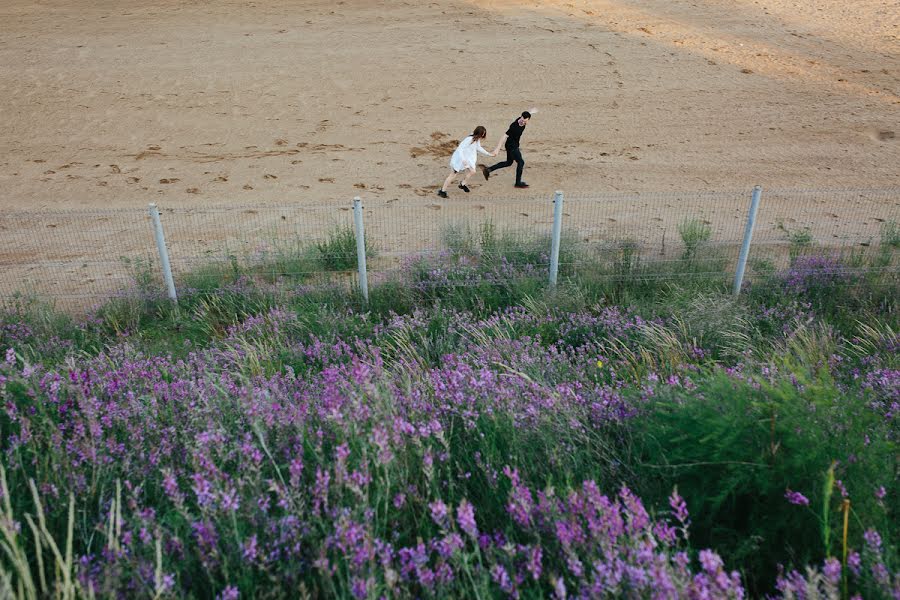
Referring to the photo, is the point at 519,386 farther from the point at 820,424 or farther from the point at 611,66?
the point at 611,66

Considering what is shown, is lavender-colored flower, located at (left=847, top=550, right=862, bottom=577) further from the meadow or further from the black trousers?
the black trousers

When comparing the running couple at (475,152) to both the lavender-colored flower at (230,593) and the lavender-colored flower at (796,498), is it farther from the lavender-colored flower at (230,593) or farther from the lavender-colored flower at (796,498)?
the lavender-colored flower at (230,593)

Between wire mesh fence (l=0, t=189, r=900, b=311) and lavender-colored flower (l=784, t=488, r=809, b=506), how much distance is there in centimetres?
547

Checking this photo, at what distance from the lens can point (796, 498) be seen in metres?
2.83

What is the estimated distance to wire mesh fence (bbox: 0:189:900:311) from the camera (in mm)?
8766

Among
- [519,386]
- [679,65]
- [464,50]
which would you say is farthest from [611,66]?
[519,386]

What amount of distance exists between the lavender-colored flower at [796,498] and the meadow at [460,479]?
2 centimetres

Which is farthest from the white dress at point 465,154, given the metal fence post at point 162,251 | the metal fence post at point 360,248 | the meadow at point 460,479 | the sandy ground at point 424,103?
the meadow at point 460,479

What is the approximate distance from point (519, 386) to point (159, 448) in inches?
79.2

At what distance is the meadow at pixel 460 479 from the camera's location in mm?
2527

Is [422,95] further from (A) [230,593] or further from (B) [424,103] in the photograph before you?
(A) [230,593]

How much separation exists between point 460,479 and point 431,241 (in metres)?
7.73

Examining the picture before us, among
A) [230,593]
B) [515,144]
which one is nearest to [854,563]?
[230,593]

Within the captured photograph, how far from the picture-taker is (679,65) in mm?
19859
